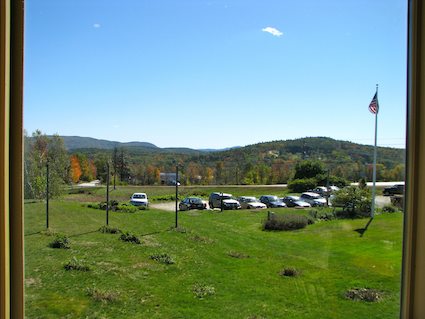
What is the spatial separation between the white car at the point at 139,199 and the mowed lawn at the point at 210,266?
0.17 ft

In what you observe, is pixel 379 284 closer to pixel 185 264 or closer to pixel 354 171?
pixel 354 171

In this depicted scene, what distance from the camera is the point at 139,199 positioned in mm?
1735

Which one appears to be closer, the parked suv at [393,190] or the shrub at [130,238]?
the shrub at [130,238]

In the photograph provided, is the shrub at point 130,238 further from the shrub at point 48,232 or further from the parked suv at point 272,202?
the parked suv at point 272,202

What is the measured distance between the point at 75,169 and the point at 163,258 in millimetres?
545

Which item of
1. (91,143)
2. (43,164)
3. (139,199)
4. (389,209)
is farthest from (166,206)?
(389,209)

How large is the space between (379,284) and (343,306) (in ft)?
0.69

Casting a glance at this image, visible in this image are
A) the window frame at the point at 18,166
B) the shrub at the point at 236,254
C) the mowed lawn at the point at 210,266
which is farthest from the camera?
the shrub at the point at 236,254

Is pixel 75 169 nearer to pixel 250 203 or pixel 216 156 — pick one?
pixel 216 156

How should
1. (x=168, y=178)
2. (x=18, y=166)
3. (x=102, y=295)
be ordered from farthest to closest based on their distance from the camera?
1. (x=168, y=178)
2. (x=102, y=295)
3. (x=18, y=166)

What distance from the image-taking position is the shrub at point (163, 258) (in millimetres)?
1660

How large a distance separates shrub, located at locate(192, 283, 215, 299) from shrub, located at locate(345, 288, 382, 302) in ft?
2.02

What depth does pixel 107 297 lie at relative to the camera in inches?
60.9

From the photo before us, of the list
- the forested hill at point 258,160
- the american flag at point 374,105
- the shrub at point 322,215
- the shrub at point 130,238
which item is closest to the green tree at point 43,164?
the forested hill at point 258,160
